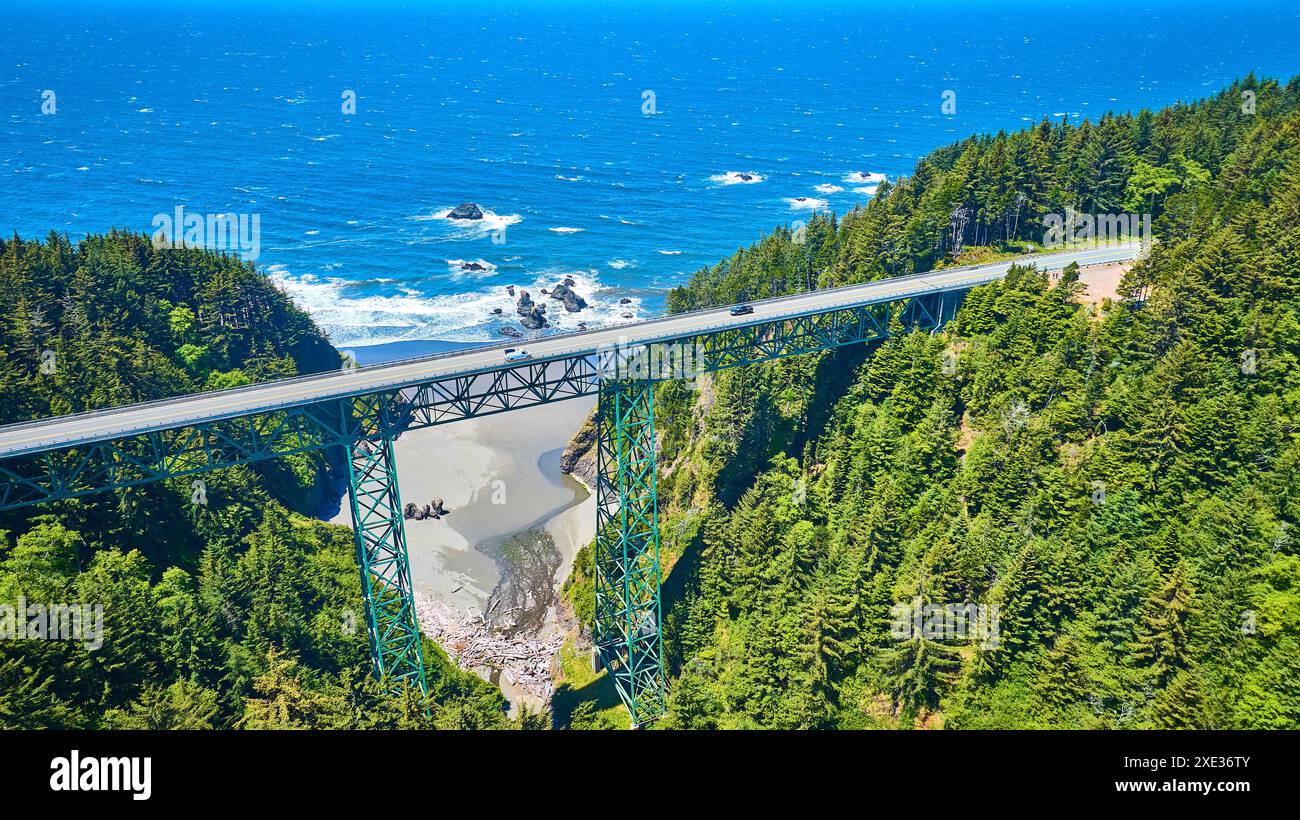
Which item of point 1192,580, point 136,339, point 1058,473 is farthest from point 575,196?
point 1192,580

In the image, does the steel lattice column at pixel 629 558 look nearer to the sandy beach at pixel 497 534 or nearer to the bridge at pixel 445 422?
the bridge at pixel 445 422

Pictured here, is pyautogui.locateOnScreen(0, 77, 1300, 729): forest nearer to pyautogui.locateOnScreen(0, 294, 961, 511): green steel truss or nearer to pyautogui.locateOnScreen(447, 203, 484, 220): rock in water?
pyautogui.locateOnScreen(0, 294, 961, 511): green steel truss

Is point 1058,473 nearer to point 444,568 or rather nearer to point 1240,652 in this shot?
point 1240,652

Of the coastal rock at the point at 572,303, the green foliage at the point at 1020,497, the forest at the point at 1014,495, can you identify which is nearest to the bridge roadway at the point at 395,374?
the green foliage at the point at 1020,497

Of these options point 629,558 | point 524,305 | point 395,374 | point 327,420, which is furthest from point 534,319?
point 327,420

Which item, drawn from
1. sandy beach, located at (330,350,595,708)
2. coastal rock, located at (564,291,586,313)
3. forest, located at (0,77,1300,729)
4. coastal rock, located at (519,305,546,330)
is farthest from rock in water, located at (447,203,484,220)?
forest, located at (0,77,1300,729)

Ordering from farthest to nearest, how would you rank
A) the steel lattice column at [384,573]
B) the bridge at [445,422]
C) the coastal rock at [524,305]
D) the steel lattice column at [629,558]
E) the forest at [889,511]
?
the coastal rock at [524,305] < the steel lattice column at [629,558] < the steel lattice column at [384,573] < the bridge at [445,422] < the forest at [889,511]
